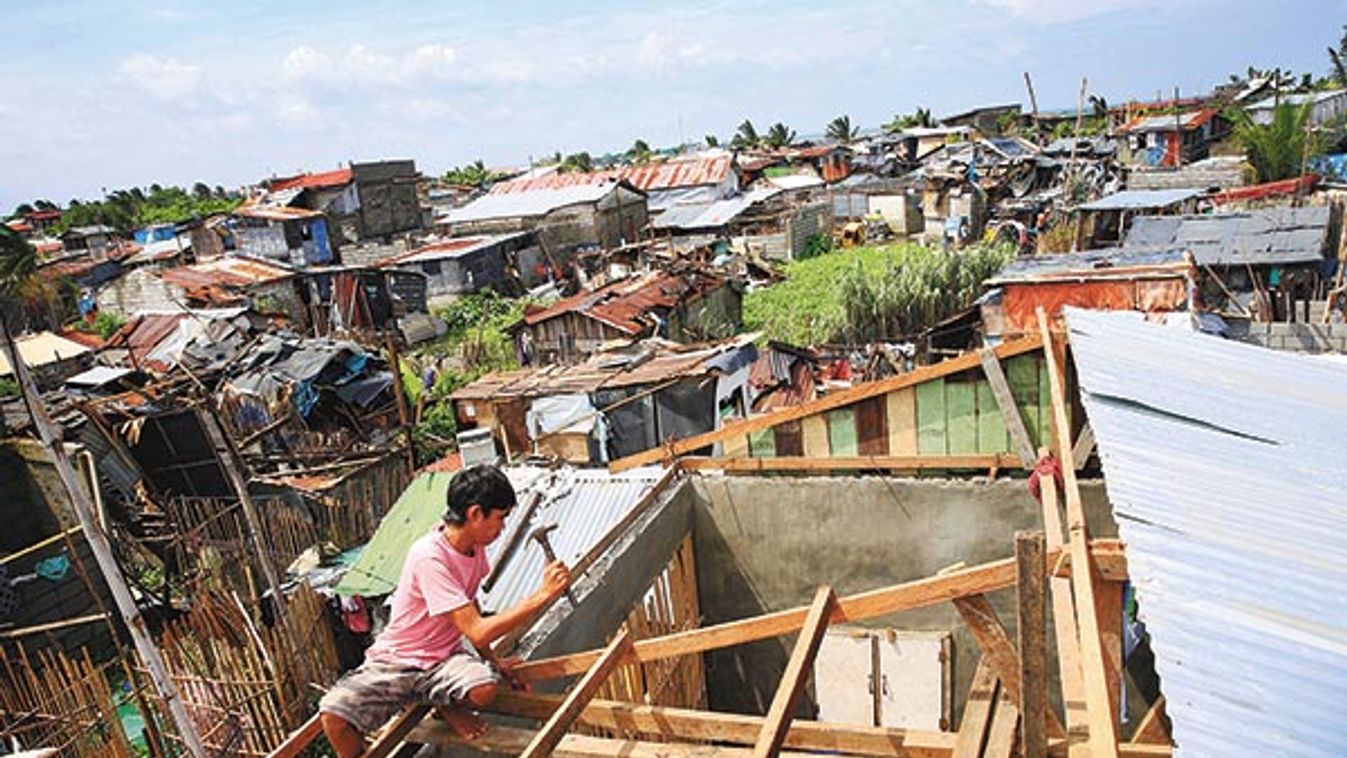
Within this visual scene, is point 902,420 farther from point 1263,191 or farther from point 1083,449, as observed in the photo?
point 1263,191

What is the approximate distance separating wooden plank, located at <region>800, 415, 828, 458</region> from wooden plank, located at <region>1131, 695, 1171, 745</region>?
175 inches

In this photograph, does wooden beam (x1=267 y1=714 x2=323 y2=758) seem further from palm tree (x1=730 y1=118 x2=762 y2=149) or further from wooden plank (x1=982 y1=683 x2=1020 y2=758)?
palm tree (x1=730 y1=118 x2=762 y2=149)

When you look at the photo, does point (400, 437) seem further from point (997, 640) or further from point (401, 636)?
point (997, 640)

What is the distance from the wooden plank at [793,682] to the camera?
8.75ft

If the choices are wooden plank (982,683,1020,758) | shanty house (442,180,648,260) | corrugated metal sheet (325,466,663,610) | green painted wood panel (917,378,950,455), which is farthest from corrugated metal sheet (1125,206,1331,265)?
shanty house (442,180,648,260)

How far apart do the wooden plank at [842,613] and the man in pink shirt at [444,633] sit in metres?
0.33

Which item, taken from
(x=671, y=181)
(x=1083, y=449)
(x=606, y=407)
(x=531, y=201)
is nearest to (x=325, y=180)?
(x=531, y=201)

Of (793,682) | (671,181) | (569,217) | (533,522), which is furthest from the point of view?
(671,181)

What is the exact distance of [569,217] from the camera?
34.8 metres

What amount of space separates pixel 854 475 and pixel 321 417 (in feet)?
43.8

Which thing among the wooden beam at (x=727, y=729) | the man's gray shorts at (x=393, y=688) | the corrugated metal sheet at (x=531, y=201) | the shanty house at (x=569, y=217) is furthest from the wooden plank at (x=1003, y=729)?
the corrugated metal sheet at (x=531, y=201)

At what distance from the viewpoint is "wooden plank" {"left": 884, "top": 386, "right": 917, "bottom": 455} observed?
7734mm

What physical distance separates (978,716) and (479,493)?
225cm

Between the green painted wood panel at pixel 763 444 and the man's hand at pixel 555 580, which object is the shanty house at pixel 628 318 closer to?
the green painted wood panel at pixel 763 444
